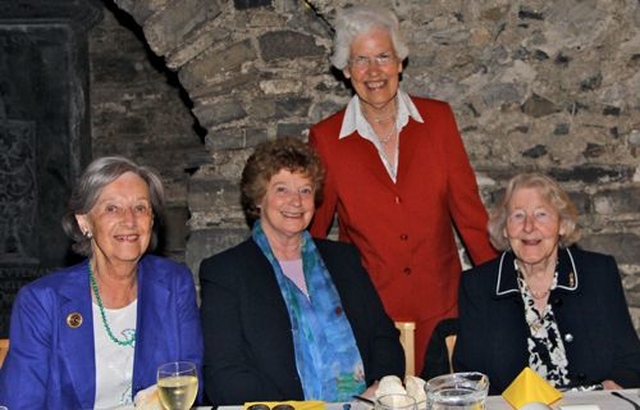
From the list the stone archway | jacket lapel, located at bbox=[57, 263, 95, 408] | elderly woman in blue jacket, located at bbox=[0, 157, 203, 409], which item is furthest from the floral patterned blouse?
the stone archway

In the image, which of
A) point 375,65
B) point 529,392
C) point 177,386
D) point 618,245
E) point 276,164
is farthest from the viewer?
point 618,245

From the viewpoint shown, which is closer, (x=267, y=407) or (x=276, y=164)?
(x=267, y=407)

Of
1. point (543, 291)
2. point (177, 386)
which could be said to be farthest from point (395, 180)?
point (177, 386)

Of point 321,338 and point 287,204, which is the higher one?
point 287,204

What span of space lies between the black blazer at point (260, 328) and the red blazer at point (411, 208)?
0.31m

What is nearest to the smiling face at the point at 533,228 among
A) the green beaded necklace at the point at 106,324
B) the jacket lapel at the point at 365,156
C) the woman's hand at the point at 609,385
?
the woman's hand at the point at 609,385

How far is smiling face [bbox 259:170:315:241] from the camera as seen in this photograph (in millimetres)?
2801

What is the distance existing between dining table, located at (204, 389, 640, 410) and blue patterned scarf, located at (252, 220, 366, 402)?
17.9 inches

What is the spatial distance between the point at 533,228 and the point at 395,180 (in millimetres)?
626

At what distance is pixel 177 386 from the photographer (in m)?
1.96

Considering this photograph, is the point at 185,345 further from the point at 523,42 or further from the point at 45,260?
the point at 45,260

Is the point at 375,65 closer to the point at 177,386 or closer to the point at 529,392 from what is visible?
the point at 529,392

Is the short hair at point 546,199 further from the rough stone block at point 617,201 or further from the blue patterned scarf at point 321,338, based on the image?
the rough stone block at point 617,201

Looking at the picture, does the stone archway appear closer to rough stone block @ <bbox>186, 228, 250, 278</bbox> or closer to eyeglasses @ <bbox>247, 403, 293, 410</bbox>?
rough stone block @ <bbox>186, 228, 250, 278</bbox>
